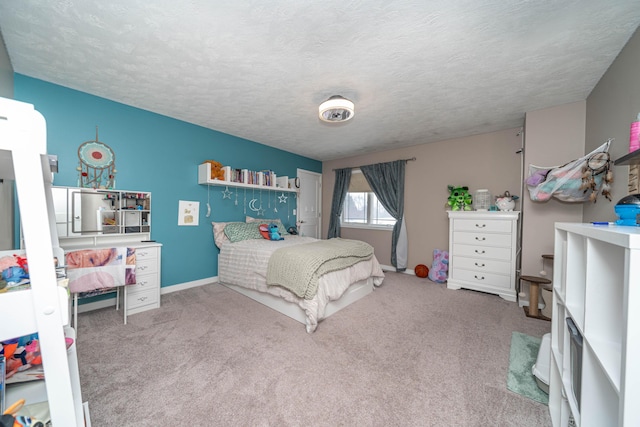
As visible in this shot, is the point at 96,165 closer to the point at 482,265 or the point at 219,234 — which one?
the point at 219,234

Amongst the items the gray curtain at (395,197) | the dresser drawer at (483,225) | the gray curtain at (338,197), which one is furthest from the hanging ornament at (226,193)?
the dresser drawer at (483,225)

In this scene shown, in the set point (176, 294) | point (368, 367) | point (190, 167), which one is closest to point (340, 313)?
point (368, 367)

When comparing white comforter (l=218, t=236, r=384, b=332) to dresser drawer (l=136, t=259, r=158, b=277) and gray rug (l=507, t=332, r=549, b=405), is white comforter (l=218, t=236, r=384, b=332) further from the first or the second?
gray rug (l=507, t=332, r=549, b=405)

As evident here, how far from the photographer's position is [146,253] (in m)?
2.67

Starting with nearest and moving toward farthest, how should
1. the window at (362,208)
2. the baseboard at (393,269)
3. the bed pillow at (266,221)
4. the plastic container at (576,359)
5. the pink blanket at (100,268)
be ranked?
1. the plastic container at (576,359)
2. the pink blanket at (100,268)
3. the bed pillow at (266,221)
4. the baseboard at (393,269)
5. the window at (362,208)

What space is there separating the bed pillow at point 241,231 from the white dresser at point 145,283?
0.98 metres

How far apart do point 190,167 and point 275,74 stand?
2009 millimetres

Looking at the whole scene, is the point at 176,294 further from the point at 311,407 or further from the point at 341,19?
the point at 341,19

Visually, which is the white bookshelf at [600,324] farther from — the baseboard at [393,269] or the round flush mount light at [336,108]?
the baseboard at [393,269]

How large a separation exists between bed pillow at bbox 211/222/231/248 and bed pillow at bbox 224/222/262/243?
105 millimetres

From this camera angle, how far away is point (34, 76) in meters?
2.27

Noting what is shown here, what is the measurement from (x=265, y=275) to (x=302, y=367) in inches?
49.6

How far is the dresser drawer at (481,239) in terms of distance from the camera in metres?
3.15

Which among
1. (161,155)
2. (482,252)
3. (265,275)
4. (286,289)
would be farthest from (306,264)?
(482,252)
